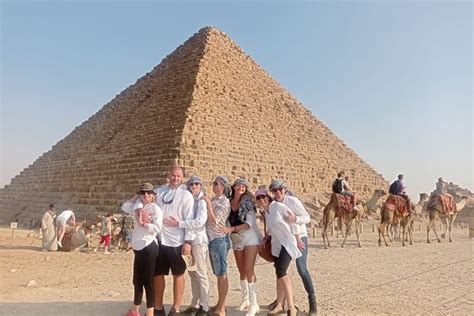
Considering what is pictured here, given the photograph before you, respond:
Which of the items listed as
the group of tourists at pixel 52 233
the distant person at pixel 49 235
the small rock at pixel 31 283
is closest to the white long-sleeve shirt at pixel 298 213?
the small rock at pixel 31 283

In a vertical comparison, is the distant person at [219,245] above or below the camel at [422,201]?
below

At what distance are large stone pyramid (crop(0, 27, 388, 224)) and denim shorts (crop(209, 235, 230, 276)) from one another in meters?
13.0

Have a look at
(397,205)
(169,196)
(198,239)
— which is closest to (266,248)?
(198,239)

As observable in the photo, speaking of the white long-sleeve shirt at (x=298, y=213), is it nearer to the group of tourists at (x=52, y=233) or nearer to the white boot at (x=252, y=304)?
the white boot at (x=252, y=304)

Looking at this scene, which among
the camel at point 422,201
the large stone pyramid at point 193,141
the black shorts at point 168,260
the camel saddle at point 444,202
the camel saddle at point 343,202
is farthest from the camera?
the large stone pyramid at point 193,141

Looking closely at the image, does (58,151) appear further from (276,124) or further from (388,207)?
(388,207)

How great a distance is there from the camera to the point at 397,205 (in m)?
11.5

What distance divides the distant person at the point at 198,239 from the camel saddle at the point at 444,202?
33.4ft

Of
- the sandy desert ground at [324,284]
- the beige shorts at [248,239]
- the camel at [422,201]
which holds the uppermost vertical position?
the camel at [422,201]

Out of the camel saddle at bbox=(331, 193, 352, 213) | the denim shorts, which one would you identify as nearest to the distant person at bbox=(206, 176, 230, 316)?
the denim shorts

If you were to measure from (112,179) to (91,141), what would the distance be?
356 inches

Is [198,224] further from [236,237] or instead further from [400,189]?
[400,189]

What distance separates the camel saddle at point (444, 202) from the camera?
12466 millimetres

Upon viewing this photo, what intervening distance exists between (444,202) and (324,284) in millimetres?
8187
